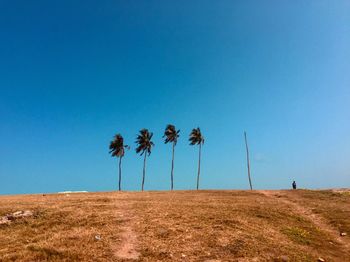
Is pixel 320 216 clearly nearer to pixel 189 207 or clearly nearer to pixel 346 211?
pixel 346 211

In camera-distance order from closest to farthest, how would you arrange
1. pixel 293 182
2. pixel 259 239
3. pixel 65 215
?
pixel 259 239
pixel 65 215
pixel 293 182

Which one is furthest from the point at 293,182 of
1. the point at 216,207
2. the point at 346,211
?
the point at 216,207

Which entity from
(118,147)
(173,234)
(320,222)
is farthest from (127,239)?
(118,147)

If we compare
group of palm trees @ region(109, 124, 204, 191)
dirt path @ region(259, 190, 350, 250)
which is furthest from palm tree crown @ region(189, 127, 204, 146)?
dirt path @ region(259, 190, 350, 250)

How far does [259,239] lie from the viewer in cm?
2356

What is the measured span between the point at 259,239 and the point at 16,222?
1904 cm

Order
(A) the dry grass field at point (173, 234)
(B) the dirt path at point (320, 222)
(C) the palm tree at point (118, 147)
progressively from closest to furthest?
(A) the dry grass field at point (173, 234) → (B) the dirt path at point (320, 222) → (C) the palm tree at point (118, 147)

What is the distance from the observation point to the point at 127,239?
2302 cm

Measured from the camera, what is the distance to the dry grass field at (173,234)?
808 inches

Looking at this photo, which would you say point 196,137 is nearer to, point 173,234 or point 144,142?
point 144,142

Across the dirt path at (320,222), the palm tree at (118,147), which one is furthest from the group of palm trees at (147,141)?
the dirt path at (320,222)

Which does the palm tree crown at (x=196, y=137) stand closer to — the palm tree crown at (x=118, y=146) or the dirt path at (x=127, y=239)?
the palm tree crown at (x=118, y=146)

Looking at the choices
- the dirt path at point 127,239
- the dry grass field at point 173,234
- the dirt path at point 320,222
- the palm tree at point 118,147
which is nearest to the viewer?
the dirt path at point 127,239

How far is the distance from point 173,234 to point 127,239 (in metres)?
3.23
